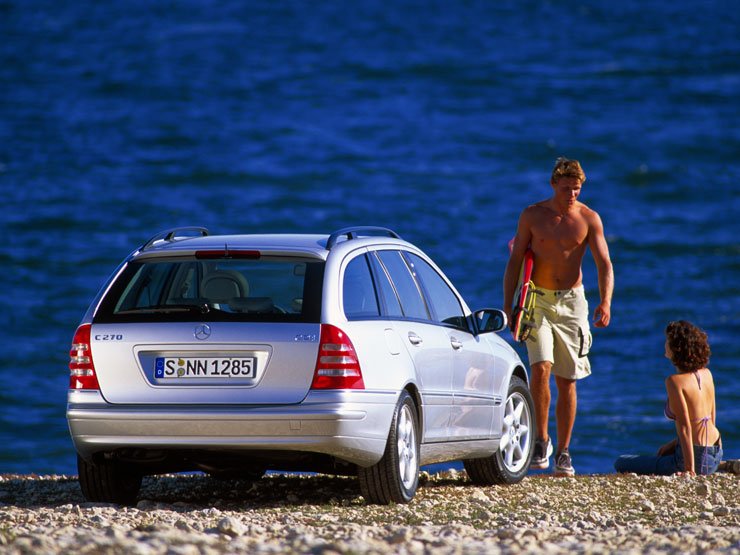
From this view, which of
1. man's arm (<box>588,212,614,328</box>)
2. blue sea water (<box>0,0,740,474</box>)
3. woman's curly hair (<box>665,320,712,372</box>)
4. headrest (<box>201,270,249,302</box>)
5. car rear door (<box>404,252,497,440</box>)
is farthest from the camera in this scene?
blue sea water (<box>0,0,740,474</box>)

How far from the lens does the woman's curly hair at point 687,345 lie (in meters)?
9.49

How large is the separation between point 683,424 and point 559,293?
1307mm

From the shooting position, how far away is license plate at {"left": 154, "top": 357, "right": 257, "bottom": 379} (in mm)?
6672

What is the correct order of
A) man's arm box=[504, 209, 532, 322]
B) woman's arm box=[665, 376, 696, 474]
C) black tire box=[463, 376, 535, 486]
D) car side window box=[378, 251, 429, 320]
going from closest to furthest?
car side window box=[378, 251, 429, 320], black tire box=[463, 376, 535, 486], woman's arm box=[665, 376, 696, 474], man's arm box=[504, 209, 532, 322]

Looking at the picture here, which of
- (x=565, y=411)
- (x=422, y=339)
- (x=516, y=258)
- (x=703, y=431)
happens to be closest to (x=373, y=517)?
(x=422, y=339)

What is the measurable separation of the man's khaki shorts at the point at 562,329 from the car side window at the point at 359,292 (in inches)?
104

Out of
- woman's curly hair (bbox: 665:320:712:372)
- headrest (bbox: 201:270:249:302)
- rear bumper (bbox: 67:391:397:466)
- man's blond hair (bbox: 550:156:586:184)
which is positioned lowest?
rear bumper (bbox: 67:391:397:466)

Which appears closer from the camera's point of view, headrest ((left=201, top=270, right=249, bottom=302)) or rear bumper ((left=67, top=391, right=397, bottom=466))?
rear bumper ((left=67, top=391, right=397, bottom=466))

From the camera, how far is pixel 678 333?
31.2 ft

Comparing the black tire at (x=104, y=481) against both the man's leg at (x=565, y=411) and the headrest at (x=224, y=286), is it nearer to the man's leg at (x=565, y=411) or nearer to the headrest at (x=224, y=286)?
the headrest at (x=224, y=286)

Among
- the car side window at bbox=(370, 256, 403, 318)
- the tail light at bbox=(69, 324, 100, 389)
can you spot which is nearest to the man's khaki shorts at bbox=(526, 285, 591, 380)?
the car side window at bbox=(370, 256, 403, 318)

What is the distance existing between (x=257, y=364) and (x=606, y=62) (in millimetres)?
53106

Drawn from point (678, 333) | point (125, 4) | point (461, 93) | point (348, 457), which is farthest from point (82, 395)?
point (125, 4)

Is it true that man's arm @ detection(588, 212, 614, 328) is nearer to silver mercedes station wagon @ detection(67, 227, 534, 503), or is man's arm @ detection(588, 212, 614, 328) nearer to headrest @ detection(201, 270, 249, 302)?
silver mercedes station wagon @ detection(67, 227, 534, 503)
